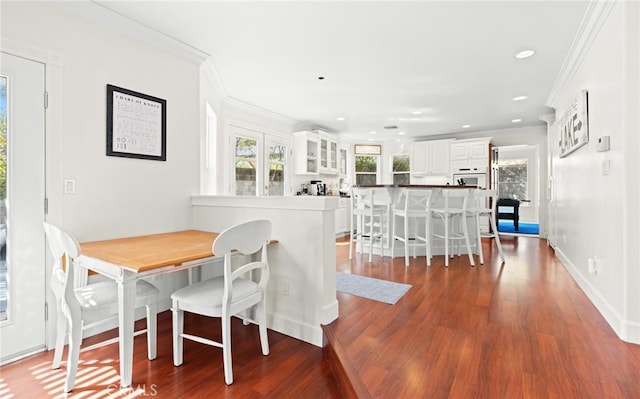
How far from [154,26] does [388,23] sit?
1.98m

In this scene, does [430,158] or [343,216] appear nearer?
[343,216]

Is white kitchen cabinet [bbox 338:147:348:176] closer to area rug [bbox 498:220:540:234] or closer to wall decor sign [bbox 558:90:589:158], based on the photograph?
area rug [bbox 498:220:540:234]

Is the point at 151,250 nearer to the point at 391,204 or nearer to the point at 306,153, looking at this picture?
the point at 391,204

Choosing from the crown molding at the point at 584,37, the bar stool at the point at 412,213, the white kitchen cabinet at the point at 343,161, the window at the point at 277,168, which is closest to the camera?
the crown molding at the point at 584,37

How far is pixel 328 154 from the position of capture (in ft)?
21.6

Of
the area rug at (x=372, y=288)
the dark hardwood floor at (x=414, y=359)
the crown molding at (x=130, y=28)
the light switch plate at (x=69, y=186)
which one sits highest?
the crown molding at (x=130, y=28)

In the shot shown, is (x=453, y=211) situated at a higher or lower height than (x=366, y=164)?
lower

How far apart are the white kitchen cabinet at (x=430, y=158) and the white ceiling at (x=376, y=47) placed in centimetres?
213

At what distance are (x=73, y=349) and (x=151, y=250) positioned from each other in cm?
63

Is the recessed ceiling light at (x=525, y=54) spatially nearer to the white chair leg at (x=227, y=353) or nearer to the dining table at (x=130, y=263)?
the dining table at (x=130, y=263)

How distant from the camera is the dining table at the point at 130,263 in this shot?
1.57m

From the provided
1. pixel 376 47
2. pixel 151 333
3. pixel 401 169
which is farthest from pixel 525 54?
pixel 401 169

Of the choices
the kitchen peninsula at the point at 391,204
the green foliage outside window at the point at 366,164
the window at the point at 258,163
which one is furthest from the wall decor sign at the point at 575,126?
the green foliage outside window at the point at 366,164

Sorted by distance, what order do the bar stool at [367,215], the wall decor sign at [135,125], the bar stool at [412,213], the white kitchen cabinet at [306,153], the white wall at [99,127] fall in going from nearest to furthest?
the white wall at [99,127] → the wall decor sign at [135,125] → the bar stool at [412,213] → the bar stool at [367,215] → the white kitchen cabinet at [306,153]
